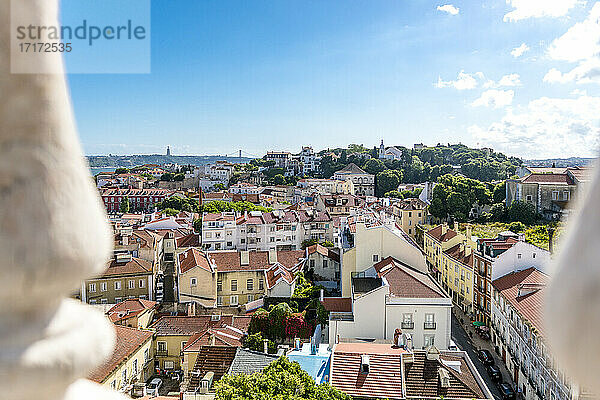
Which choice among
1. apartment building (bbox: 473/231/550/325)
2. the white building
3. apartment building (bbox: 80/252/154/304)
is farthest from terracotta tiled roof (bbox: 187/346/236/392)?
apartment building (bbox: 473/231/550/325)

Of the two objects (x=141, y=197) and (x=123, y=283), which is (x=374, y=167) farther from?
(x=123, y=283)

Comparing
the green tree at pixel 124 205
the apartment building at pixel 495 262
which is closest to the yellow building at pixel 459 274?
the apartment building at pixel 495 262

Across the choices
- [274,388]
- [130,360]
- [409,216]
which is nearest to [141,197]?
[409,216]

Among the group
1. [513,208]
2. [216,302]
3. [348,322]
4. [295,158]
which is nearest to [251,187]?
[295,158]

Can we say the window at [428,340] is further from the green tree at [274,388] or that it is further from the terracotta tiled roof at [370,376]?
the green tree at [274,388]

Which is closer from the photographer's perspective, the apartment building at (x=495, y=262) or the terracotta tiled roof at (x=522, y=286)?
the terracotta tiled roof at (x=522, y=286)
